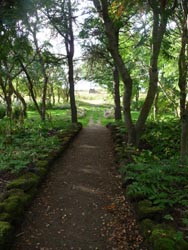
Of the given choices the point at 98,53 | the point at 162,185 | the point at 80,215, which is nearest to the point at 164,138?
the point at 162,185

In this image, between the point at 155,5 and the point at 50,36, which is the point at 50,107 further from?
the point at 155,5

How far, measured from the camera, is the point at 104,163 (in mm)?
6512

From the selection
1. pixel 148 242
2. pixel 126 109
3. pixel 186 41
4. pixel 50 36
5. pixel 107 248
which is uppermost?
pixel 50 36

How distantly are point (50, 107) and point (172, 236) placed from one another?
2421 cm

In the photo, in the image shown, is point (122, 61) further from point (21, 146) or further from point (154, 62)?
point (21, 146)

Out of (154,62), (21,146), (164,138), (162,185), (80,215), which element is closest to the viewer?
(162,185)

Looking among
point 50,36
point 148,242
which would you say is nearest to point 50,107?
point 50,36

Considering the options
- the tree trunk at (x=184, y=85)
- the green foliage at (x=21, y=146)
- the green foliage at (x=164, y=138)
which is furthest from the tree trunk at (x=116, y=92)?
the tree trunk at (x=184, y=85)

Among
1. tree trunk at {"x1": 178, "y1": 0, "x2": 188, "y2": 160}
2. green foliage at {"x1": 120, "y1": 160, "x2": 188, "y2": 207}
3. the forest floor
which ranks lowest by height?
the forest floor

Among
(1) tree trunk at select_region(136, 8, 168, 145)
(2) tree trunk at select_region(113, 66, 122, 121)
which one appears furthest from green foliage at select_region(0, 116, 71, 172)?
(2) tree trunk at select_region(113, 66, 122, 121)

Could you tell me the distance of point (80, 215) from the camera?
12.4ft

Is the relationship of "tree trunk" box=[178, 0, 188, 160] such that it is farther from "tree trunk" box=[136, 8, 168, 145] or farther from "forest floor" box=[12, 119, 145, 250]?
"forest floor" box=[12, 119, 145, 250]

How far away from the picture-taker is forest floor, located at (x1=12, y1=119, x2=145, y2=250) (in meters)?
3.13

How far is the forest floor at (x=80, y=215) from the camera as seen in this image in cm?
313
